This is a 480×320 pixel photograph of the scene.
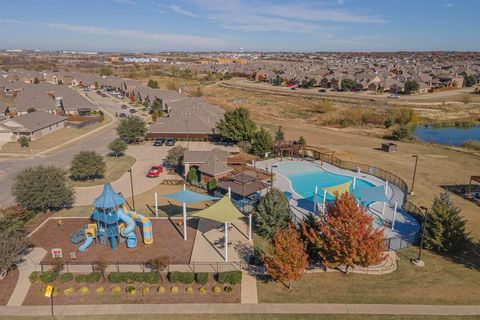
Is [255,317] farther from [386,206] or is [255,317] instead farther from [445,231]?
[386,206]

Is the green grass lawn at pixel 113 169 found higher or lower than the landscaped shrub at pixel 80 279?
lower

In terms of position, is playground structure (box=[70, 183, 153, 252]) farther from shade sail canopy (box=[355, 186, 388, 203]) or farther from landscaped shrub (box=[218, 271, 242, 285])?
shade sail canopy (box=[355, 186, 388, 203])

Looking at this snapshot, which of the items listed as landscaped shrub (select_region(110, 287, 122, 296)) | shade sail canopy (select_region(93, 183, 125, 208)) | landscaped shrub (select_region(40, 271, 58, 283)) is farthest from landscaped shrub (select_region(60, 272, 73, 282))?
shade sail canopy (select_region(93, 183, 125, 208))

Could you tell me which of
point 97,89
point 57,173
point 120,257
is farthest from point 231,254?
point 97,89

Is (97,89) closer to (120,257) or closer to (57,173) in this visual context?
(57,173)

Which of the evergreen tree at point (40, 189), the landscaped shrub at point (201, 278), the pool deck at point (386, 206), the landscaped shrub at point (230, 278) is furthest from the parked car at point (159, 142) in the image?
the landscaped shrub at point (230, 278)

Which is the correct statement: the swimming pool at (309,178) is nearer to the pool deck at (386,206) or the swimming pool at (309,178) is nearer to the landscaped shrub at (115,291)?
the pool deck at (386,206)

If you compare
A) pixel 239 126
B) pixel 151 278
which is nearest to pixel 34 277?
pixel 151 278
